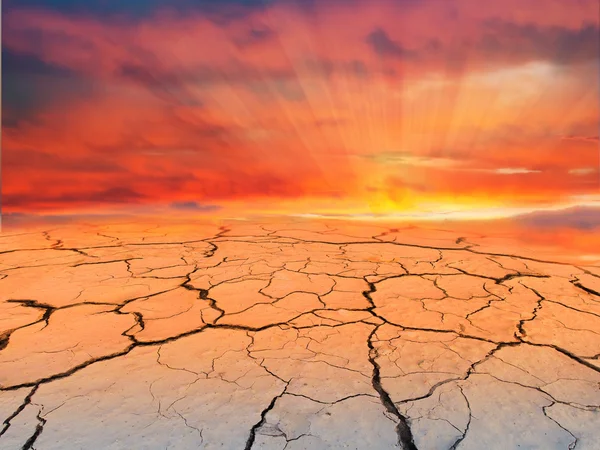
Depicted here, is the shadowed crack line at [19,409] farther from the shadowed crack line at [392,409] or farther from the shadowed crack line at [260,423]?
the shadowed crack line at [392,409]

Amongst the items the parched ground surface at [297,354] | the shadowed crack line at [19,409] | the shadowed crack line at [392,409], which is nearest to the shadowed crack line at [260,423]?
the parched ground surface at [297,354]

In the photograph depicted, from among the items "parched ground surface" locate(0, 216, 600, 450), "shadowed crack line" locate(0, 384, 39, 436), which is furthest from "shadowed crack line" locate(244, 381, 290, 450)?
"shadowed crack line" locate(0, 384, 39, 436)

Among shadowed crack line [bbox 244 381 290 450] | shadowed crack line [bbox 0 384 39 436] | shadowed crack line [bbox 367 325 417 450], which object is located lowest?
shadowed crack line [bbox 0 384 39 436]

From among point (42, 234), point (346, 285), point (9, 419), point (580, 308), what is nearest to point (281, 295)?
point (346, 285)

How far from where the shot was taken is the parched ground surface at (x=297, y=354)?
44.5 inches

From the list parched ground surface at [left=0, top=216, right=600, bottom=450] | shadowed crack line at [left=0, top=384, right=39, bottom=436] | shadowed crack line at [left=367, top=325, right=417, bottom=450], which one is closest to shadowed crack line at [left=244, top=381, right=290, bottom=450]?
parched ground surface at [left=0, top=216, right=600, bottom=450]

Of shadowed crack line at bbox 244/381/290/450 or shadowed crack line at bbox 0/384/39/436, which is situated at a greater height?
shadowed crack line at bbox 244/381/290/450

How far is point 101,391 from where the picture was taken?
131cm

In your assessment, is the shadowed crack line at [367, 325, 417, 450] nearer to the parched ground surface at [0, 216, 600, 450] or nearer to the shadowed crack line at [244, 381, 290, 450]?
the parched ground surface at [0, 216, 600, 450]

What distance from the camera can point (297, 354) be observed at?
61.4 inches

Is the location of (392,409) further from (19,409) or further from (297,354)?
(19,409)

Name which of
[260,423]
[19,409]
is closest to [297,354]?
[260,423]

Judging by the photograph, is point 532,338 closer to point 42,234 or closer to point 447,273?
point 447,273

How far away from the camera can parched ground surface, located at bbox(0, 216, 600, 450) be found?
1.13m
